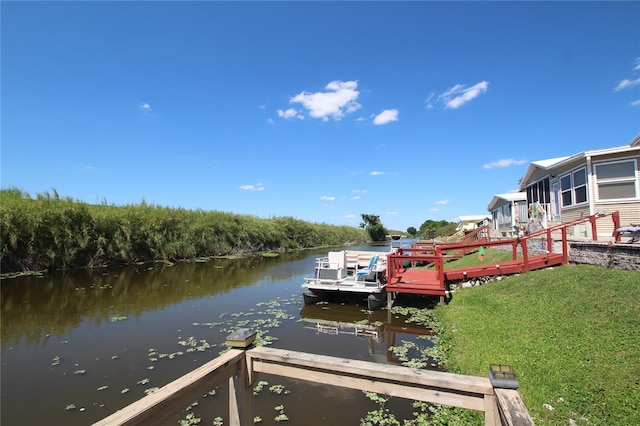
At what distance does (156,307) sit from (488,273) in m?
11.6

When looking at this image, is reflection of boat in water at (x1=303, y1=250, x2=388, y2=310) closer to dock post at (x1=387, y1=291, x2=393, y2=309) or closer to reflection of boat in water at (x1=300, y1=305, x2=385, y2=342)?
dock post at (x1=387, y1=291, x2=393, y2=309)

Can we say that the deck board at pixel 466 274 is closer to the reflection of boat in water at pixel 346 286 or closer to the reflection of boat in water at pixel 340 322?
the reflection of boat in water at pixel 346 286

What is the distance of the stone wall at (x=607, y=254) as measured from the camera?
7883 millimetres

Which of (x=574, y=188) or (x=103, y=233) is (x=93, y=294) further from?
(x=574, y=188)

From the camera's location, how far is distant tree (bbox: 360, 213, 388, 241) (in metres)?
89.2

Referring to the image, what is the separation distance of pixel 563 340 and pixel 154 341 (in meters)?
8.72

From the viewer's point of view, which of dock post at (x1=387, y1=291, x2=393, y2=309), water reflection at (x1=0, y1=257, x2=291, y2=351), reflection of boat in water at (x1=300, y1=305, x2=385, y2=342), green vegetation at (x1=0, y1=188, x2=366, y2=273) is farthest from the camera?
green vegetation at (x1=0, y1=188, x2=366, y2=273)

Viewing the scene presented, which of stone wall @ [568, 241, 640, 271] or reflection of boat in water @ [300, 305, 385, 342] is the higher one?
stone wall @ [568, 241, 640, 271]

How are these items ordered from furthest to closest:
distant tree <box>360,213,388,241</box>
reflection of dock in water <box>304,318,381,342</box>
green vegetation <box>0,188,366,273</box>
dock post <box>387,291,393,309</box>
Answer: distant tree <box>360,213,388,241</box> < green vegetation <box>0,188,366,273</box> < dock post <box>387,291,393,309</box> < reflection of dock in water <box>304,318,381,342</box>

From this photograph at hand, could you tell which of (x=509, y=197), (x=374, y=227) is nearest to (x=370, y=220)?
(x=374, y=227)

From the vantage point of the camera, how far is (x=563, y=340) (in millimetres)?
5516

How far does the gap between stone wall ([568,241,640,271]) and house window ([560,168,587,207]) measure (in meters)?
4.71

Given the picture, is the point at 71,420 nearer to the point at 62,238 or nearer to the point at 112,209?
the point at 62,238

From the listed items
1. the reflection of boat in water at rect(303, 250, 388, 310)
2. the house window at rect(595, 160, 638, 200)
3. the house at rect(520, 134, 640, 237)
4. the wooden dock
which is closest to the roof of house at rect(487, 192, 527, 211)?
the house at rect(520, 134, 640, 237)
